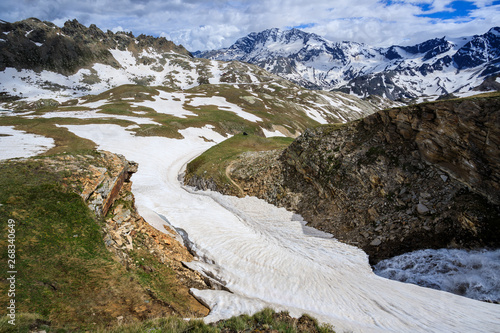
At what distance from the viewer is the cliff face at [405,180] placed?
17.9m

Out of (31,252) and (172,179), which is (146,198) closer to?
(172,179)

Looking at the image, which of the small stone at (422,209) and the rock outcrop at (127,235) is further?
the small stone at (422,209)

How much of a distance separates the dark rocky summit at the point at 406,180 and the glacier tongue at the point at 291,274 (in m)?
2.80

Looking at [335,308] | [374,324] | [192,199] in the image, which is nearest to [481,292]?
[374,324]

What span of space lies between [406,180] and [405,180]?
78 mm

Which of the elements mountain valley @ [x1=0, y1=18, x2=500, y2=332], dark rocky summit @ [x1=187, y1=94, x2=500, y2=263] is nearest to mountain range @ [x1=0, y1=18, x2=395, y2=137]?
mountain valley @ [x1=0, y1=18, x2=500, y2=332]

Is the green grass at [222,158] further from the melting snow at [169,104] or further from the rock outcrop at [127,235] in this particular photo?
the melting snow at [169,104]

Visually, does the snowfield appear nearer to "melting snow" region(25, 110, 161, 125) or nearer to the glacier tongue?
the glacier tongue

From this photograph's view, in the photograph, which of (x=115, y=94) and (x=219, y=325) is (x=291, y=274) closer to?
(x=219, y=325)

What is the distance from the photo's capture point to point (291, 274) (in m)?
17.2

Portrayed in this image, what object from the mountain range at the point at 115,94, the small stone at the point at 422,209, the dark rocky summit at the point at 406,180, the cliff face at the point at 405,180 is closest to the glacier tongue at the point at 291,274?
the dark rocky summit at the point at 406,180

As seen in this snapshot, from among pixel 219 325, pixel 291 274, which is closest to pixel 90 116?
pixel 291 274

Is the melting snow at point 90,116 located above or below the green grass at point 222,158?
above

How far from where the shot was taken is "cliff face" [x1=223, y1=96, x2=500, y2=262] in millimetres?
17875
